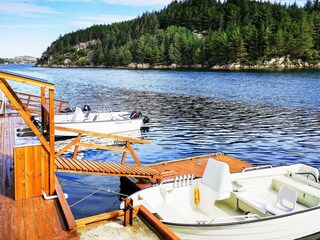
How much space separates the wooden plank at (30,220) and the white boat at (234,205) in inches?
89.5

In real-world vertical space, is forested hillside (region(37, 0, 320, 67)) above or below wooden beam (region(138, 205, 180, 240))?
above

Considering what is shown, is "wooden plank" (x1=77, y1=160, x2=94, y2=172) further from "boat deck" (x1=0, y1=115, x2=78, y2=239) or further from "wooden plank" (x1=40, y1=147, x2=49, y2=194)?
"wooden plank" (x1=40, y1=147, x2=49, y2=194)

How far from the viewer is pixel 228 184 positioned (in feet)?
30.4

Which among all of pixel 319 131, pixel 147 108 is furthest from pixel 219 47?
pixel 319 131

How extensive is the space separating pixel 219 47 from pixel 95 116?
114 m

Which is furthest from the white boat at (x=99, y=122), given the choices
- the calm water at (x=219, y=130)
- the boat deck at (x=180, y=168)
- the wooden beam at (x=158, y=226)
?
the wooden beam at (x=158, y=226)

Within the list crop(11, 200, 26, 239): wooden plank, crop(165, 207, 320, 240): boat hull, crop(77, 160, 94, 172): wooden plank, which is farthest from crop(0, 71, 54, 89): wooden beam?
crop(165, 207, 320, 240): boat hull

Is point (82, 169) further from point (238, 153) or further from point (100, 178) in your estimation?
point (238, 153)

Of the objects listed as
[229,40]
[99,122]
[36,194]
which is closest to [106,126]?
[99,122]

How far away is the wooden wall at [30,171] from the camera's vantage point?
6.89m

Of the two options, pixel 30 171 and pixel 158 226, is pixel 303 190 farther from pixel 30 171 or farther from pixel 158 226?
pixel 30 171

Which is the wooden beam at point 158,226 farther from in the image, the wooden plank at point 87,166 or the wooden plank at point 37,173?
the wooden plank at point 87,166

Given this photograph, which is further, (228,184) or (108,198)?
(108,198)

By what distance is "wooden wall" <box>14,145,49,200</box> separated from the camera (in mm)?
6895
